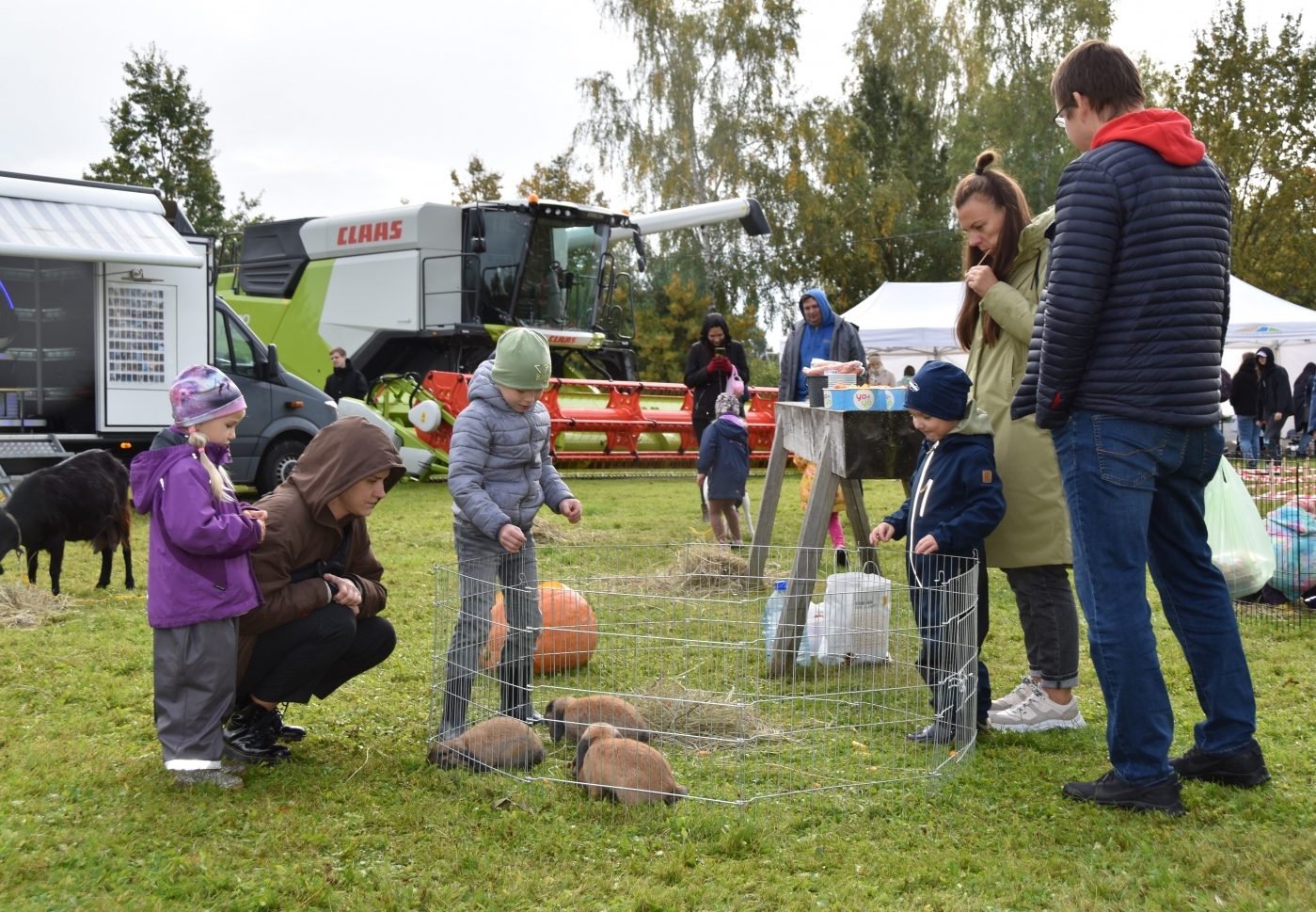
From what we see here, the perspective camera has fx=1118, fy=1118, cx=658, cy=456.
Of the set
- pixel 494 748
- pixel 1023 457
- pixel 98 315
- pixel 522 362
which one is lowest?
pixel 494 748

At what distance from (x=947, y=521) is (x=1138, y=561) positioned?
0.79 metres

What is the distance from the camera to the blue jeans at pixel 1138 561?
10.7 feet

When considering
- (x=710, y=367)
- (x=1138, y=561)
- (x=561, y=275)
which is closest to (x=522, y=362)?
(x=1138, y=561)

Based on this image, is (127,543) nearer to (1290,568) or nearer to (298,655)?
(298,655)

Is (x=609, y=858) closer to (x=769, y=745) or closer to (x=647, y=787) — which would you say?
(x=647, y=787)

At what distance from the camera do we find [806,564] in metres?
4.86

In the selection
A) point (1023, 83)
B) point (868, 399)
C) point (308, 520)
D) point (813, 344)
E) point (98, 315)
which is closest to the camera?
point (308, 520)

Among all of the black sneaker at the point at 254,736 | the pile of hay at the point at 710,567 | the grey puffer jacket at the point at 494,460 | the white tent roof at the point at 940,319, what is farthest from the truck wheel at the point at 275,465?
the white tent roof at the point at 940,319

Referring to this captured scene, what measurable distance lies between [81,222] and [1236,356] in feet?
69.7

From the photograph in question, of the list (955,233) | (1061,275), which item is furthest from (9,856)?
(955,233)

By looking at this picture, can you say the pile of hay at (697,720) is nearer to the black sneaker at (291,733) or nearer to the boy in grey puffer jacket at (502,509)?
the boy in grey puffer jacket at (502,509)

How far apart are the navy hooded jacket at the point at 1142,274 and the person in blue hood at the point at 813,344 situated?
431 centimetres

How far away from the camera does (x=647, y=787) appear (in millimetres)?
3393

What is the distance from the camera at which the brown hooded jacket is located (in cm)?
366
